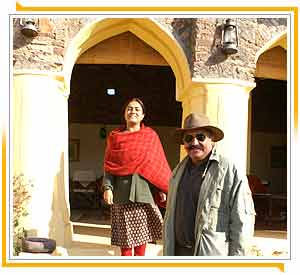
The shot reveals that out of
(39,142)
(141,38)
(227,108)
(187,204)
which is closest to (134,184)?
(187,204)

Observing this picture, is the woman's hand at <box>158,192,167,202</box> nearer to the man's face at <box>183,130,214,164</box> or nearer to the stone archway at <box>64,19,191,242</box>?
the man's face at <box>183,130,214,164</box>

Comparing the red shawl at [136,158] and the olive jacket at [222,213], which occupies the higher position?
the red shawl at [136,158]

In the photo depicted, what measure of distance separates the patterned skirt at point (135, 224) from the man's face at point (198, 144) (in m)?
1.29

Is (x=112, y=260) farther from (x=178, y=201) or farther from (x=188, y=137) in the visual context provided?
(x=188, y=137)

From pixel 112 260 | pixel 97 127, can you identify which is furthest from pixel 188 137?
pixel 97 127

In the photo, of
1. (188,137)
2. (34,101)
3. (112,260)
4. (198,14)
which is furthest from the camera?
(34,101)

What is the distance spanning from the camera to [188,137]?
3008 mm

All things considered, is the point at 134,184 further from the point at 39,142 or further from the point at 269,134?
the point at 269,134

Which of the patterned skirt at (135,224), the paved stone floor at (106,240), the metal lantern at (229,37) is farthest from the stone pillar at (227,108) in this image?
the patterned skirt at (135,224)

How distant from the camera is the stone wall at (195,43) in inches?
206

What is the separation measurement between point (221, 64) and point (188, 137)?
2.62m

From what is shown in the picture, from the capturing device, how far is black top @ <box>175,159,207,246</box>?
2998 millimetres

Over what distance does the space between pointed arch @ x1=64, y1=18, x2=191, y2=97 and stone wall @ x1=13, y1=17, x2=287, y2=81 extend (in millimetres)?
65

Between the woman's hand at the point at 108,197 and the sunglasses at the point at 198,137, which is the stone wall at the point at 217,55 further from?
the sunglasses at the point at 198,137
